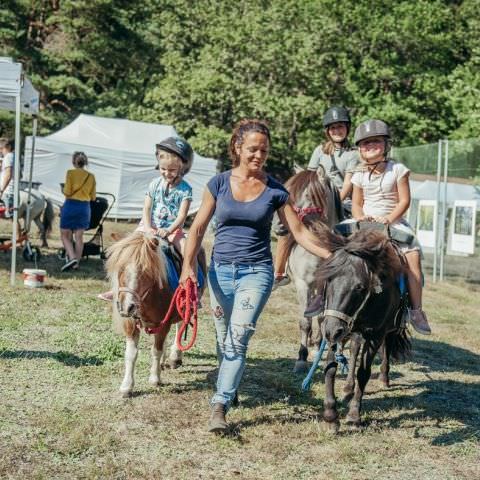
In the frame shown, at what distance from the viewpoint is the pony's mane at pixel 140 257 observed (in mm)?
5801

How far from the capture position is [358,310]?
5172 mm

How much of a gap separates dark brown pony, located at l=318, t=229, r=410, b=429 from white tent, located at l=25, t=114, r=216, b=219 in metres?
19.8

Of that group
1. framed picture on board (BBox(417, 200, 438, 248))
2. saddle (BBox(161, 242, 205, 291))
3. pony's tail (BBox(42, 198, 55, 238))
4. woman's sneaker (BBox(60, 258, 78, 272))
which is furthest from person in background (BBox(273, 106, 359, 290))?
pony's tail (BBox(42, 198, 55, 238))

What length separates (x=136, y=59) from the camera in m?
Answer: 33.4

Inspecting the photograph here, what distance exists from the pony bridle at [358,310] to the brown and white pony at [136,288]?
1556 millimetres

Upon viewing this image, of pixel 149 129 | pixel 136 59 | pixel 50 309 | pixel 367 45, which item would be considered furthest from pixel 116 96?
pixel 50 309

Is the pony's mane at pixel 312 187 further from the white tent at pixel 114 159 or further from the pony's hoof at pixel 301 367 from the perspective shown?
the white tent at pixel 114 159

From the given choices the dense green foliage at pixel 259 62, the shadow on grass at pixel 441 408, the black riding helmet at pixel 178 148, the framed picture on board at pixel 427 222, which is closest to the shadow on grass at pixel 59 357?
the black riding helmet at pixel 178 148

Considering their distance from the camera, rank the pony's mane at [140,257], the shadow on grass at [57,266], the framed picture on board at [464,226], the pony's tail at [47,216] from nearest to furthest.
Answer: the pony's mane at [140,257]
the shadow on grass at [57,266]
the framed picture on board at [464,226]
the pony's tail at [47,216]

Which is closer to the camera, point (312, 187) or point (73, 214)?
point (312, 187)

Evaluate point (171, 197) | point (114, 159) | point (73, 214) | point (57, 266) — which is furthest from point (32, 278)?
point (114, 159)

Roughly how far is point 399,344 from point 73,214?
8027 mm

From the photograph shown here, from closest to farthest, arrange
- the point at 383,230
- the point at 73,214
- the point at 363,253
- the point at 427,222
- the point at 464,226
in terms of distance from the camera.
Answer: the point at 363,253 < the point at 383,230 < the point at 73,214 < the point at 464,226 < the point at 427,222

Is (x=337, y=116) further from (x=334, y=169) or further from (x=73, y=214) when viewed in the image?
(x=73, y=214)
